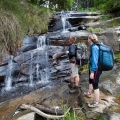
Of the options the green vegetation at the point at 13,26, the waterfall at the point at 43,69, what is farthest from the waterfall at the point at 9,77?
the waterfall at the point at 43,69

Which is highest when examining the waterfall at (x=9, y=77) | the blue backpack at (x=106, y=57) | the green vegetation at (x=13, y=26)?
the green vegetation at (x=13, y=26)

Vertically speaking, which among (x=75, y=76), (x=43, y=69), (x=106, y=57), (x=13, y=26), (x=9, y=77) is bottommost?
(x=9, y=77)

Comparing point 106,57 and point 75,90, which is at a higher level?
point 106,57

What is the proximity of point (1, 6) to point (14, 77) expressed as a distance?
11.0ft

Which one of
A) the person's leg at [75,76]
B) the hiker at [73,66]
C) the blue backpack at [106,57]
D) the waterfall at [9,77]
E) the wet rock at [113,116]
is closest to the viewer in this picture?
the wet rock at [113,116]

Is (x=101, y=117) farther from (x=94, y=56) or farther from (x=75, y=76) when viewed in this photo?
(x=75, y=76)

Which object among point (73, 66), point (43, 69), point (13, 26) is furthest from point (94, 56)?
point (13, 26)

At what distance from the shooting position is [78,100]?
192 inches

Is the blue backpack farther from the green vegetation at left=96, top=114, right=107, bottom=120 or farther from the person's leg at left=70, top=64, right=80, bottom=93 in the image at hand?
the person's leg at left=70, top=64, right=80, bottom=93

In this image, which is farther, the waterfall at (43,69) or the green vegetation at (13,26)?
the green vegetation at (13,26)

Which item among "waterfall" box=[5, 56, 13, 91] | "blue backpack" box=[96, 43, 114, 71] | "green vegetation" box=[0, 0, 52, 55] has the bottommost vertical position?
"waterfall" box=[5, 56, 13, 91]

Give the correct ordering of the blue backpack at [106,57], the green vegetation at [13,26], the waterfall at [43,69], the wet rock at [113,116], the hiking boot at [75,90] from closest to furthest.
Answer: the wet rock at [113,116]
the blue backpack at [106,57]
the hiking boot at [75,90]
the waterfall at [43,69]
the green vegetation at [13,26]

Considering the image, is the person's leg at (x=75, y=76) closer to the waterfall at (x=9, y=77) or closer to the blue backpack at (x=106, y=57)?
the blue backpack at (x=106, y=57)

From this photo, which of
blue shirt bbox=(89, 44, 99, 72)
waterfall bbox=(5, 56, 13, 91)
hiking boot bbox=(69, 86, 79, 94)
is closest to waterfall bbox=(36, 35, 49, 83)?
waterfall bbox=(5, 56, 13, 91)
